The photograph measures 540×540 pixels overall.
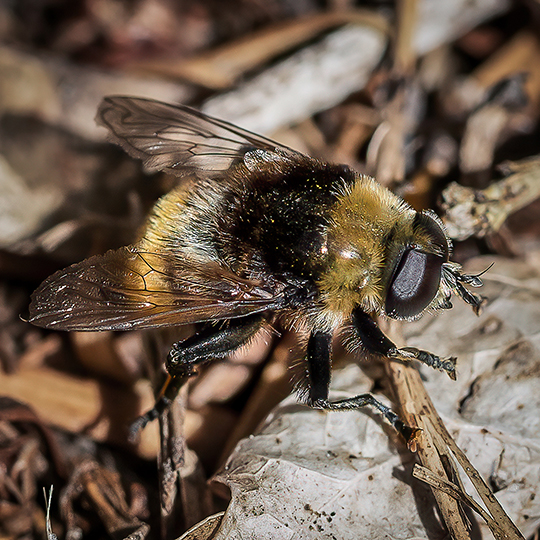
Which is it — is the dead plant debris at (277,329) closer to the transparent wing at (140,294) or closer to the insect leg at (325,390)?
the insect leg at (325,390)

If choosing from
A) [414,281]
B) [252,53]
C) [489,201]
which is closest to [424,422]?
[414,281]

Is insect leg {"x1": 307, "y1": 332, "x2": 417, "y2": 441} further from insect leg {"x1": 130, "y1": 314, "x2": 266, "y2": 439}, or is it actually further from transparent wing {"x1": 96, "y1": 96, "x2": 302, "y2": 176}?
transparent wing {"x1": 96, "y1": 96, "x2": 302, "y2": 176}

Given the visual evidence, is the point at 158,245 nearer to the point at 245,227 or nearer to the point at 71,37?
the point at 245,227

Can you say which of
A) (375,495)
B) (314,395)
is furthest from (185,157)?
(375,495)

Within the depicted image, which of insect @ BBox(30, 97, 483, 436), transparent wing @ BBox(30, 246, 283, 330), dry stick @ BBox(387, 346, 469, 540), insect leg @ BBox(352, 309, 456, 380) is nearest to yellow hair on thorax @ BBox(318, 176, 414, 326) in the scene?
insect @ BBox(30, 97, 483, 436)

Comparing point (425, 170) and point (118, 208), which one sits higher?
point (425, 170)

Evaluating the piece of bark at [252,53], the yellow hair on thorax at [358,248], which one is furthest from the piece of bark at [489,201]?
the piece of bark at [252,53]

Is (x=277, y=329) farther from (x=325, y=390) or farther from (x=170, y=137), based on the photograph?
(x=170, y=137)
